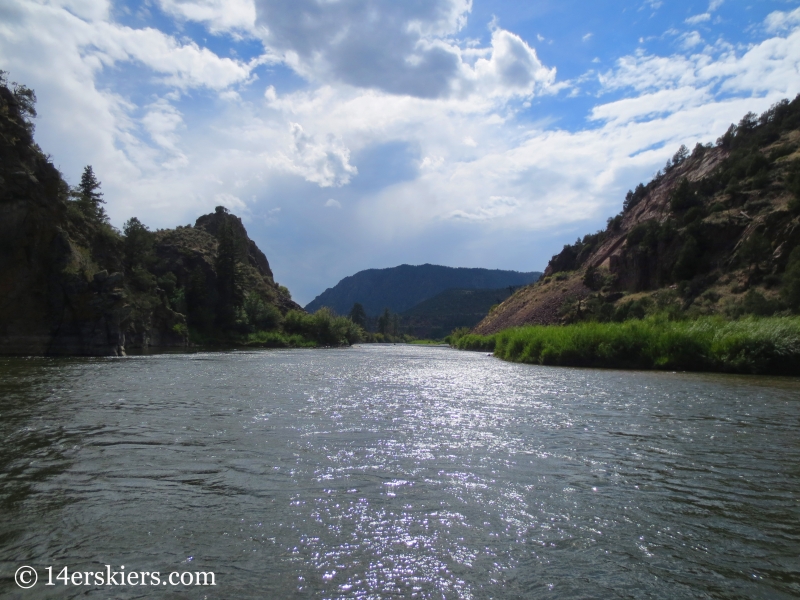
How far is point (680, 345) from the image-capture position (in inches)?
1203

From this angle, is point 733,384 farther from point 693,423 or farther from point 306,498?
point 306,498

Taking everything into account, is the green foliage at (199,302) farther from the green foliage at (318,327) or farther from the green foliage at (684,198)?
the green foliage at (684,198)

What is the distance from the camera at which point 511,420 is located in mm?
14195

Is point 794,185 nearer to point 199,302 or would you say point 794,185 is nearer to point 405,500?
point 405,500

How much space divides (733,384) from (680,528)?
62.7 ft

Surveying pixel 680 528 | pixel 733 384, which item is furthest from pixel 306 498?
pixel 733 384

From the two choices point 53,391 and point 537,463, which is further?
point 53,391
